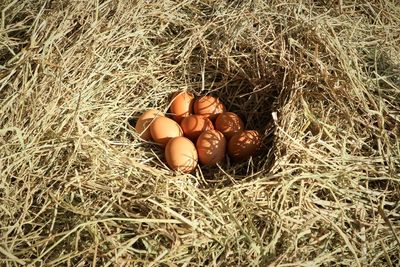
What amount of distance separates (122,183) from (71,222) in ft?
0.76

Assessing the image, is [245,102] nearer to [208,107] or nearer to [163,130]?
[208,107]

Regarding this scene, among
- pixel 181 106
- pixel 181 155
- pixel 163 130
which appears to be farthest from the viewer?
pixel 181 106

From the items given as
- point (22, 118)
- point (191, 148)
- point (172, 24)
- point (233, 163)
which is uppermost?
point (172, 24)

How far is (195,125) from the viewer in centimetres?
190

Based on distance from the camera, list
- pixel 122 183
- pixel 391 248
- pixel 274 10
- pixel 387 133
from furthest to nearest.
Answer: pixel 274 10 → pixel 387 133 → pixel 122 183 → pixel 391 248

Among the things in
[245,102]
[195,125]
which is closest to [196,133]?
[195,125]

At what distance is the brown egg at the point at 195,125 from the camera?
190 centimetres

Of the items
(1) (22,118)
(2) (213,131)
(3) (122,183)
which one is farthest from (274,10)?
(1) (22,118)

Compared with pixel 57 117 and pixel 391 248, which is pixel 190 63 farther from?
pixel 391 248

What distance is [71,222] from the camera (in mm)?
1424

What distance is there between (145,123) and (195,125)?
0.23 meters

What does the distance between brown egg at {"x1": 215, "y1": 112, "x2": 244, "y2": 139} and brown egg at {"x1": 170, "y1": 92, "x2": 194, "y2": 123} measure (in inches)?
6.7

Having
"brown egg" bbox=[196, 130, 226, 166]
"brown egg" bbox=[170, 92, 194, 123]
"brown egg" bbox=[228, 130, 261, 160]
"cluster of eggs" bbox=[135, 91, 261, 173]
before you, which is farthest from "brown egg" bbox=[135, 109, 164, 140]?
"brown egg" bbox=[228, 130, 261, 160]

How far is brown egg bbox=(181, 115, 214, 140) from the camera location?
190cm
